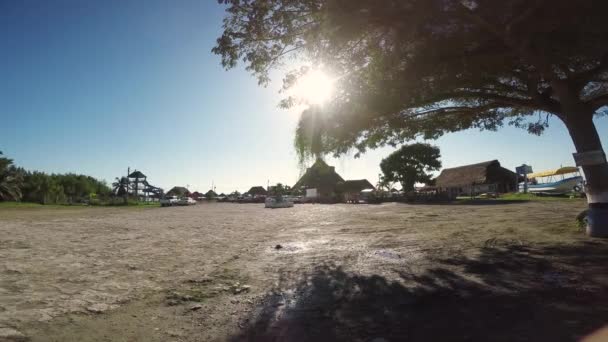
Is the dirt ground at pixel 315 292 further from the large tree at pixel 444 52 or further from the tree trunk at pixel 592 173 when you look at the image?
the large tree at pixel 444 52

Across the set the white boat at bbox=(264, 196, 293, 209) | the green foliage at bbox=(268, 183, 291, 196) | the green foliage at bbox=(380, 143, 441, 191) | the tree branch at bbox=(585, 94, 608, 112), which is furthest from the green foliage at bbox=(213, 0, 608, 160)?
the green foliage at bbox=(268, 183, 291, 196)

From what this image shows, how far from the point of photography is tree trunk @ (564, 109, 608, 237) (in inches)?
307

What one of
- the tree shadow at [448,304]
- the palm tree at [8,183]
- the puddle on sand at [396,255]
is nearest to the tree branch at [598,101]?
the tree shadow at [448,304]

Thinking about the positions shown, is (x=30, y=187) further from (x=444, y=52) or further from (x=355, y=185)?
(x=444, y=52)

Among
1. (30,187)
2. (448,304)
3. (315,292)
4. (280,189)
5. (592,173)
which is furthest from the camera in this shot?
(280,189)

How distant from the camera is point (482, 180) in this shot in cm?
5475

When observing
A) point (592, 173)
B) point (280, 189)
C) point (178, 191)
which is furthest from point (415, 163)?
point (178, 191)

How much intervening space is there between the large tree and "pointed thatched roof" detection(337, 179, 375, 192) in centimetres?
6794

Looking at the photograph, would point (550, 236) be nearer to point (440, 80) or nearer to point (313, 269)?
point (440, 80)

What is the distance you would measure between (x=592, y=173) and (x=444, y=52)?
4.49 m

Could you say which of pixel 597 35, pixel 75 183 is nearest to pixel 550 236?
pixel 597 35

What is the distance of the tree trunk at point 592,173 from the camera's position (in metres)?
7.80

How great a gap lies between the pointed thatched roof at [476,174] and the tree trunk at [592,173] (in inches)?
1998

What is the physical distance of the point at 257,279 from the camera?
18.7ft
